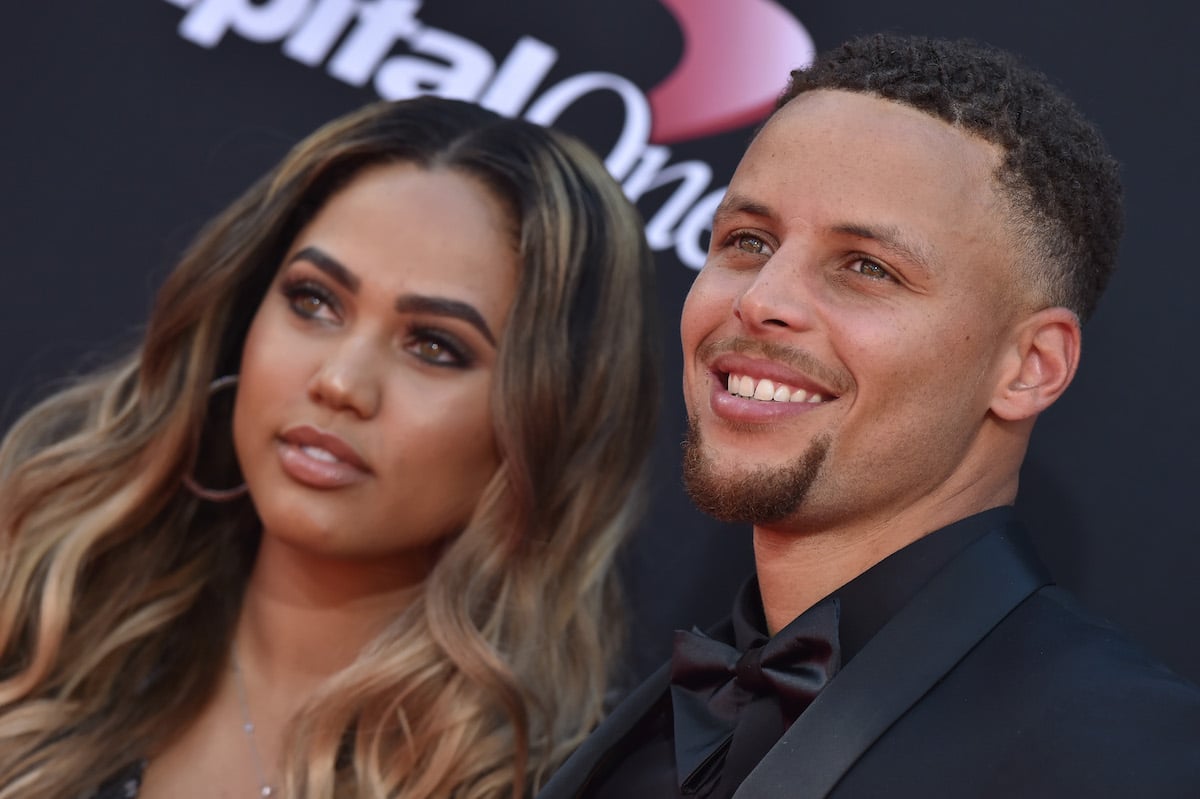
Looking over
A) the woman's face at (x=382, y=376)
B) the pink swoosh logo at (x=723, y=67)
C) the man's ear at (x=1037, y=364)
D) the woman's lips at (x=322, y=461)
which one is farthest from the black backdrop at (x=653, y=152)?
the man's ear at (x=1037, y=364)

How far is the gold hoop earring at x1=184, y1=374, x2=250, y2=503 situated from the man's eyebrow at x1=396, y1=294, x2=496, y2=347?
590 mm

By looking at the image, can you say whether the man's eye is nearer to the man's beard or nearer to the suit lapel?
the man's beard

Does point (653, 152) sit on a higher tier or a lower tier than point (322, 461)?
higher

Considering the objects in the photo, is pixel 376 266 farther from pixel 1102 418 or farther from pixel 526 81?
pixel 1102 418

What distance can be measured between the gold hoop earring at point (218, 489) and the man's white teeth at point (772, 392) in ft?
5.03

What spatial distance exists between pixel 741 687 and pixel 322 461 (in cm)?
115

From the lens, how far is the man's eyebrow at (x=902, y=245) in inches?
87.0

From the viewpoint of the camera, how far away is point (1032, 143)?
2.29 m

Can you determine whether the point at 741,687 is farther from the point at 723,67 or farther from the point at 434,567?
the point at 723,67

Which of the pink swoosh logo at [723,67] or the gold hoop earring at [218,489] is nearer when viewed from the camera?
the gold hoop earring at [218,489]

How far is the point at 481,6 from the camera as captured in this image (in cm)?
380

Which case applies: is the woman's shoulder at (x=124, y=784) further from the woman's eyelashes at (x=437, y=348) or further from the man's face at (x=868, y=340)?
the man's face at (x=868, y=340)

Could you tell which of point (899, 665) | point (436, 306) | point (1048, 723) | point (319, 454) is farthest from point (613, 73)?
point (1048, 723)

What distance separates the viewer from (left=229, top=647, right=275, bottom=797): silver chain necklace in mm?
3096
